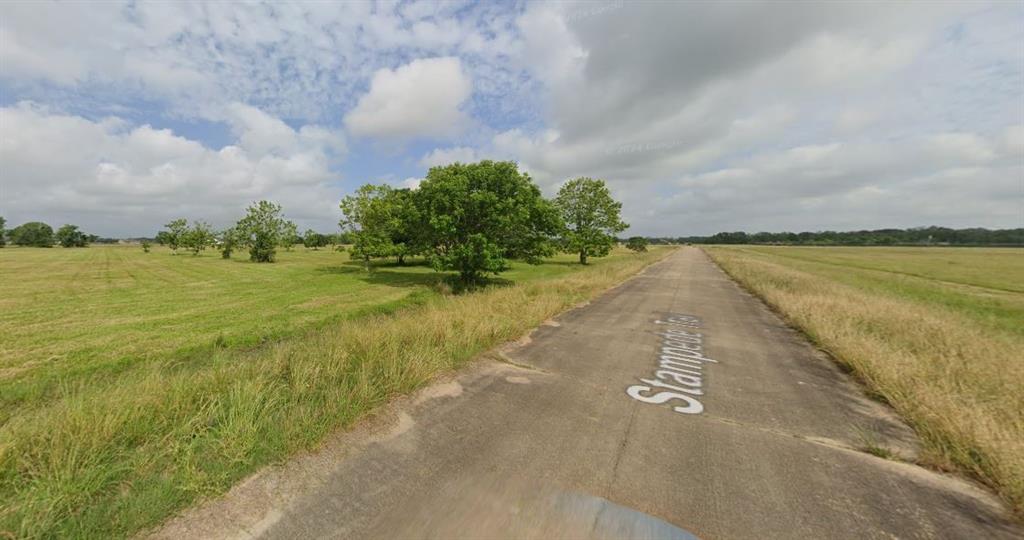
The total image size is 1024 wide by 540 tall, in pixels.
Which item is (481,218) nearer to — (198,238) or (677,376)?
(677,376)

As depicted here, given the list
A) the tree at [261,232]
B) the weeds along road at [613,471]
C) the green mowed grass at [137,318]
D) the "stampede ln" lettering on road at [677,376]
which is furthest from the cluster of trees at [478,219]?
the tree at [261,232]

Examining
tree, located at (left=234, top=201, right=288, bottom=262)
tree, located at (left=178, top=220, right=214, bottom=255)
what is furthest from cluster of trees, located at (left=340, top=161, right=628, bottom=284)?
tree, located at (left=178, top=220, right=214, bottom=255)

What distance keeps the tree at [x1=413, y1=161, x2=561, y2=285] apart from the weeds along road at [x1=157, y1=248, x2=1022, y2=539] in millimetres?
11969

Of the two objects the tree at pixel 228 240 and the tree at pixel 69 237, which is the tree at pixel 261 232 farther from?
the tree at pixel 69 237

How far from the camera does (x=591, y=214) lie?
39688 mm

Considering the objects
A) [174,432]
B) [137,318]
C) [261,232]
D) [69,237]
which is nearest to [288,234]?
[261,232]

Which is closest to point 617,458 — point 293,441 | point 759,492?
point 759,492

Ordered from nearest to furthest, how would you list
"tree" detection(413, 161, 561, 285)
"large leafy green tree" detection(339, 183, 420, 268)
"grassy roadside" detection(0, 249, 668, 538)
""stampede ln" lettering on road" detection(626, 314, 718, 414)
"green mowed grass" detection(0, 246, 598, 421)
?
"grassy roadside" detection(0, 249, 668, 538) → ""stampede ln" lettering on road" detection(626, 314, 718, 414) → "green mowed grass" detection(0, 246, 598, 421) → "tree" detection(413, 161, 561, 285) → "large leafy green tree" detection(339, 183, 420, 268)

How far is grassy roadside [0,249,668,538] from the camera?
2672mm

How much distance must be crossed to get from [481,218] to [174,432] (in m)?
15.0

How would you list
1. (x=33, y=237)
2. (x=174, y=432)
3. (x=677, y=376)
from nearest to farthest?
1. (x=174, y=432)
2. (x=677, y=376)
3. (x=33, y=237)

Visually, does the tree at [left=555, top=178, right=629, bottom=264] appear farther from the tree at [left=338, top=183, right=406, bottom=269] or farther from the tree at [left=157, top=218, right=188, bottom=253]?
the tree at [left=157, top=218, right=188, bottom=253]

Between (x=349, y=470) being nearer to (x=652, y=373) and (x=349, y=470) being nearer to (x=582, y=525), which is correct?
(x=582, y=525)

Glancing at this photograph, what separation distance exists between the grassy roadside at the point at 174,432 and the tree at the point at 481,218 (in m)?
11.5
